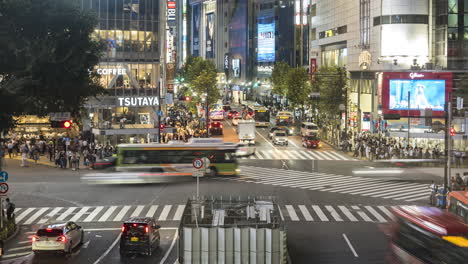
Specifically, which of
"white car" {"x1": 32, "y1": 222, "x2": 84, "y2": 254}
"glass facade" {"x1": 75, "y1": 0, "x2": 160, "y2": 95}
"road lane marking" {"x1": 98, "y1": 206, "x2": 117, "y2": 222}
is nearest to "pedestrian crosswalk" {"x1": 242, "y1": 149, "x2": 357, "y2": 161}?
"glass facade" {"x1": 75, "y1": 0, "x2": 160, "y2": 95}

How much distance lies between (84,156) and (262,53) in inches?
4324

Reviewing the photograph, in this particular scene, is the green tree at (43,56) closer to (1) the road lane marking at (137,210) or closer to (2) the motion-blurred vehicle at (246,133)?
(1) the road lane marking at (137,210)

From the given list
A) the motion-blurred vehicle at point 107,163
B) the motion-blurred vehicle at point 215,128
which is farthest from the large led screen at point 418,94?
the motion-blurred vehicle at point 107,163

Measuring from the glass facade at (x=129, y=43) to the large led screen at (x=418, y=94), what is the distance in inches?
1091

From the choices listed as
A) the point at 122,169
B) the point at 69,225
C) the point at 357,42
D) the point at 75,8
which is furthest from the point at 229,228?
the point at 357,42

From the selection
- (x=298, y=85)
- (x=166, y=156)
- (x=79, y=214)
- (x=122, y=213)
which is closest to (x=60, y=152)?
(x=166, y=156)

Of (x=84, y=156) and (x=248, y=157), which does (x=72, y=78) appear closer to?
(x=84, y=156)

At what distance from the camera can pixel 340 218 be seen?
105ft

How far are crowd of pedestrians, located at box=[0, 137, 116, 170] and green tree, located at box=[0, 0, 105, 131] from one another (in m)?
17.4

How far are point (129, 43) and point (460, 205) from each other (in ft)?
173

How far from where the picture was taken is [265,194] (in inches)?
1505

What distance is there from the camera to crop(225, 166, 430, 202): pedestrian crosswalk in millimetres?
40438

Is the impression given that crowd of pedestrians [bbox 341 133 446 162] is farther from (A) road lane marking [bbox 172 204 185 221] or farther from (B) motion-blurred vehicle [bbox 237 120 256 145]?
(A) road lane marking [bbox 172 204 185 221]

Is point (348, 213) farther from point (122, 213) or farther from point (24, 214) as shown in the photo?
point (24, 214)
